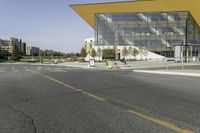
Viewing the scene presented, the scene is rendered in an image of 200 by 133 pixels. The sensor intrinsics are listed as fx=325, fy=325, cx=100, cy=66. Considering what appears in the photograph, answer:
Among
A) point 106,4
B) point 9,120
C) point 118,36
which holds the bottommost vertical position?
point 9,120

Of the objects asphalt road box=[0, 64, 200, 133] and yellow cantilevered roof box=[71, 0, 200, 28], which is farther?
yellow cantilevered roof box=[71, 0, 200, 28]

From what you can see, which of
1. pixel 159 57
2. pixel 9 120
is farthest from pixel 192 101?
pixel 159 57

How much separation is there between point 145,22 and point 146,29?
7.09ft

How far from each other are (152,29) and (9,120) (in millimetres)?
94518

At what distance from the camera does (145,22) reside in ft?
326

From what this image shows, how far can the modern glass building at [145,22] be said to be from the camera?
96.8 meters

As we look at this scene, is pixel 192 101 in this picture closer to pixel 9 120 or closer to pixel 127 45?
pixel 9 120

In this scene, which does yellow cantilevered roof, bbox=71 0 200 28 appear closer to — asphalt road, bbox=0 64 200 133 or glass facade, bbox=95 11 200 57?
glass facade, bbox=95 11 200 57

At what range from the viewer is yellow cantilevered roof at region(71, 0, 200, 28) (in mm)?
95750

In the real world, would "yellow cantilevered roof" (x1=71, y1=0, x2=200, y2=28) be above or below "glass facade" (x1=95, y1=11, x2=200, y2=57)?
above

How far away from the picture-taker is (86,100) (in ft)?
34.0

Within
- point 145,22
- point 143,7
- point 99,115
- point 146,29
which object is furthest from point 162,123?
point 145,22

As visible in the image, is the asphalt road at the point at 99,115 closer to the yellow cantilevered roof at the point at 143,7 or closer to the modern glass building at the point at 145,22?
the modern glass building at the point at 145,22

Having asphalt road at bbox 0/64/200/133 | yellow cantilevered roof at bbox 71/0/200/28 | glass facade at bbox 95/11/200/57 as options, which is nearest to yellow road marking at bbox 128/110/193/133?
asphalt road at bbox 0/64/200/133
